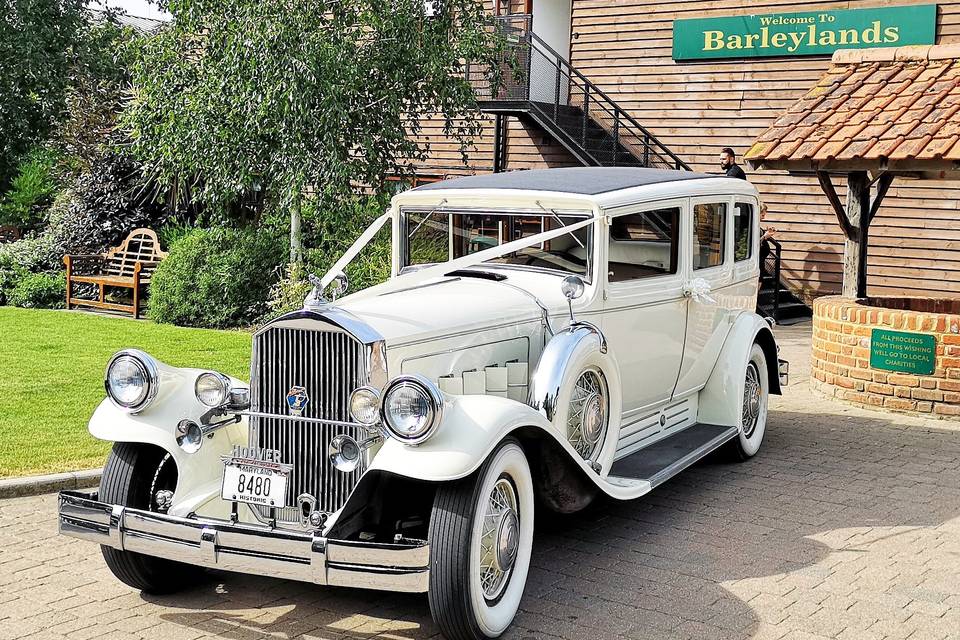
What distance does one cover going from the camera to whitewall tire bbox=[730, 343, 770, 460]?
7332mm

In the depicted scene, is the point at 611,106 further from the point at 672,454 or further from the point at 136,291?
the point at 672,454

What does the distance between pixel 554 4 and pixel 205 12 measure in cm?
819

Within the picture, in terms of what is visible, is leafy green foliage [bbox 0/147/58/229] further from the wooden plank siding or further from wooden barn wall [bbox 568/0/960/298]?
wooden barn wall [bbox 568/0/960/298]

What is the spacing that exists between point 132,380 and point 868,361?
21.5ft

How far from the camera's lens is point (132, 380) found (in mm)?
4762

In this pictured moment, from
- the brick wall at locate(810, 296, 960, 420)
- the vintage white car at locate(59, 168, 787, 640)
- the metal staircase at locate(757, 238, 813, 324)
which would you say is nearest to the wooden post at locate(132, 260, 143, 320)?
the metal staircase at locate(757, 238, 813, 324)

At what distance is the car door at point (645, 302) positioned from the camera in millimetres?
5938

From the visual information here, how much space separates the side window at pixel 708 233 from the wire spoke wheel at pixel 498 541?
9.16 feet

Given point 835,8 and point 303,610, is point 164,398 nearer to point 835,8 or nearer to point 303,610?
point 303,610

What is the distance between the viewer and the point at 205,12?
12461mm

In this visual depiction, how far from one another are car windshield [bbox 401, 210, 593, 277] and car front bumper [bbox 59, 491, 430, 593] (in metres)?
2.22

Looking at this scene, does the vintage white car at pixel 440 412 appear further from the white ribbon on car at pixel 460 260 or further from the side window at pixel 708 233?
the side window at pixel 708 233

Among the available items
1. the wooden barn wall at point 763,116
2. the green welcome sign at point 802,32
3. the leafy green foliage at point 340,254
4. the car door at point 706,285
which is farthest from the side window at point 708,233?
the green welcome sign at point 802,32

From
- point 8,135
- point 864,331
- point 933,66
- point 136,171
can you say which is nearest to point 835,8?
point 933,66
